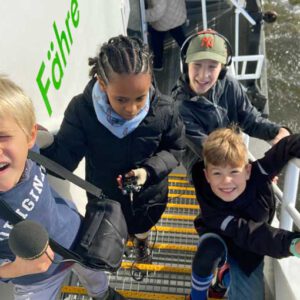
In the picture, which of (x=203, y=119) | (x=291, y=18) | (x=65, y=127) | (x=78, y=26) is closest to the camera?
(x=65, y=127)

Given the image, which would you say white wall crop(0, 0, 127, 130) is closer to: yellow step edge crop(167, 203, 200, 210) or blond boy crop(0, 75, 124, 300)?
blond boy crop(0, 75, 124, 300)

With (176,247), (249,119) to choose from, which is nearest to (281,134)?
(249,119)

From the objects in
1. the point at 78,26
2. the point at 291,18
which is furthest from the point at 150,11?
the point at 291,18

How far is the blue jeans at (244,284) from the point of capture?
2.28m

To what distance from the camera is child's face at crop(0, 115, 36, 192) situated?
1.41 meters

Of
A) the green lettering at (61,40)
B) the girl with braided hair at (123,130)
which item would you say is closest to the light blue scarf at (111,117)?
the girl with braided hair at (123,130)

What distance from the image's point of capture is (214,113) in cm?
274

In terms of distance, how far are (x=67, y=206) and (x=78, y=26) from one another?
1682mm

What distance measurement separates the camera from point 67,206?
198 cm

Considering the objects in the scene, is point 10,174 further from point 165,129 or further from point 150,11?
point 150,11

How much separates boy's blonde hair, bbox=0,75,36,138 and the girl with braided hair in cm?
51

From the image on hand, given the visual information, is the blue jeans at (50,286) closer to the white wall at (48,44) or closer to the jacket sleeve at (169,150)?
the jacket sleeve at (169,150)

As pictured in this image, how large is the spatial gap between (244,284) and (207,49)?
1506mm

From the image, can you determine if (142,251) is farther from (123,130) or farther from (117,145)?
(123,130)
